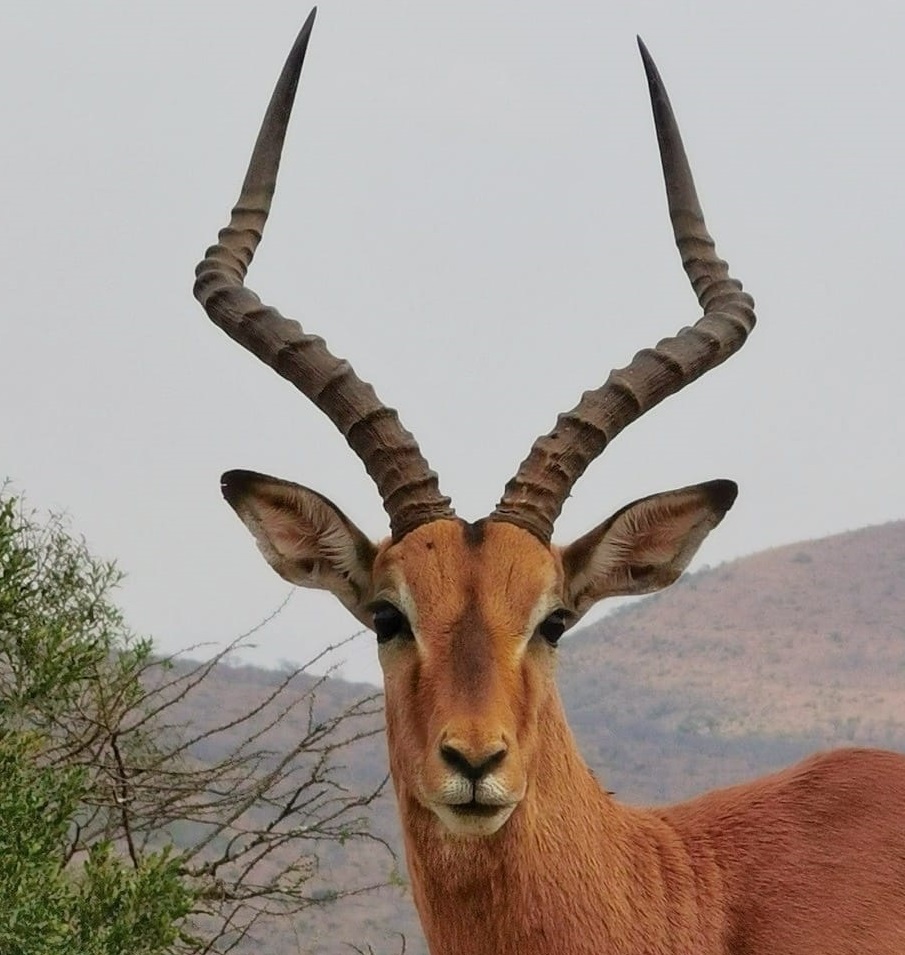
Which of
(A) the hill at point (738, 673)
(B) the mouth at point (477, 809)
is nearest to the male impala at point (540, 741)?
(B) the mouth at point (477, 809)

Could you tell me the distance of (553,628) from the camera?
7320mm

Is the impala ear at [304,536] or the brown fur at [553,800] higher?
the impala ear at [304,536]

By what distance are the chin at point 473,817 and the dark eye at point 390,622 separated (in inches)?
34.7

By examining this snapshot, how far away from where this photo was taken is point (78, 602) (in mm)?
11273

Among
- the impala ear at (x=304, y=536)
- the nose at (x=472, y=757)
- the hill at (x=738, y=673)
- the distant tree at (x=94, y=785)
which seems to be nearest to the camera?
the nose at (x=472, y=757)

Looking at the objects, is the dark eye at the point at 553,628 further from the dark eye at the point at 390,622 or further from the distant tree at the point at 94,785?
the distant tree at the point at 94,785

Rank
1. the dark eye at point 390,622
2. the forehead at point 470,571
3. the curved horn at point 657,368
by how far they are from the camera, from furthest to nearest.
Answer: the curved horn at point 657,368, the dark eye at point 390,622, the forehead at point 470,571

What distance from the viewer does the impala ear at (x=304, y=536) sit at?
7.79m

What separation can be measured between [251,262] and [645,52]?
224 cm

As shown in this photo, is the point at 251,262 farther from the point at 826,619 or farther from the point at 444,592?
the point at 826,619

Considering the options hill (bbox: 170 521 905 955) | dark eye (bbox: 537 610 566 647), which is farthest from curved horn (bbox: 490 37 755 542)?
hill (bbox: 170 521 905 955)

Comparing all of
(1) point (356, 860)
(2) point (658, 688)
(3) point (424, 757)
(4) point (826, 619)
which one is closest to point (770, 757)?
(2) point (658, 688)

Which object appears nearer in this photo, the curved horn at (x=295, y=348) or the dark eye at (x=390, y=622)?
the dark eye at (x=390, y=622)

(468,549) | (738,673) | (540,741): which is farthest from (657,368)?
(738,673)
